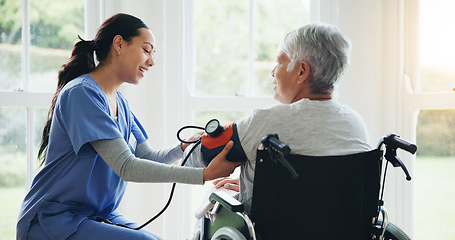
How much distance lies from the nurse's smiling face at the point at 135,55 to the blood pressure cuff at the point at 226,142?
46 centimetres

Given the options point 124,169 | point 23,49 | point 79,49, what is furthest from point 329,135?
point 23,49

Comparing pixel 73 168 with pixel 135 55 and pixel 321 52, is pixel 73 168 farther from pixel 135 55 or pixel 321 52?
pixel 321 52

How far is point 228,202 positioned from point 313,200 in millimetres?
243

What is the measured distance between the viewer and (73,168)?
1.46m

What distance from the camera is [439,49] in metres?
2.13

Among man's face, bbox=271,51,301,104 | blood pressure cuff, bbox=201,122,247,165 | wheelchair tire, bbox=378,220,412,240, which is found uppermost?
man's face, bbox=271,51,301,104

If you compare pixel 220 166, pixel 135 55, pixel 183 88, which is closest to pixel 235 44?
pixel 183 88

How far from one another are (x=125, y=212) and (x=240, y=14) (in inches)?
46.8

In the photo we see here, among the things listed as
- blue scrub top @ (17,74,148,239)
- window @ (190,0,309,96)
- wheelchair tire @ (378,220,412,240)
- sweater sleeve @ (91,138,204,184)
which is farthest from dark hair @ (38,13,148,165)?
wheelchair tire @ (378,220,412,240)

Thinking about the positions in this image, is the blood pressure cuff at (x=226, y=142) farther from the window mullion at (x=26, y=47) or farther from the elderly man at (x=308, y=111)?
the window mullion at (x=26, y=47)

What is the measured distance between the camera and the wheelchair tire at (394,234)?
130cm

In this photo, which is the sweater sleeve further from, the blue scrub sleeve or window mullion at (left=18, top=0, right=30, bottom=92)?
window mullion at (left=18, top=0, right=30, bottom=92)

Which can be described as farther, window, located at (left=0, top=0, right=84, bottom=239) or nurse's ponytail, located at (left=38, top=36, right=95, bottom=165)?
window, located at (left=0, top=0, right=84, bottom=239)

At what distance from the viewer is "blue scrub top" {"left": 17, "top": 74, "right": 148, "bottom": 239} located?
1.39 metres
